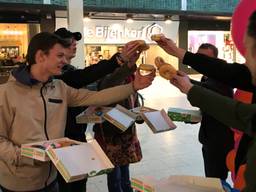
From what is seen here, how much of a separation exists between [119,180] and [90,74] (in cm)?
112

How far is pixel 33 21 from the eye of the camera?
1090 cm

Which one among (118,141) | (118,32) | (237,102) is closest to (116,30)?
(118,32)

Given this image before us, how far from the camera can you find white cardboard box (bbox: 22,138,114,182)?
4.83 ft

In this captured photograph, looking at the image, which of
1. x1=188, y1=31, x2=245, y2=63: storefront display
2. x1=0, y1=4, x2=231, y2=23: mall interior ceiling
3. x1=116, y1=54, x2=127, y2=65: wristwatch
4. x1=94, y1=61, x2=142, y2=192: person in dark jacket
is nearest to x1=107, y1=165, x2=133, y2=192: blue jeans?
x1=94, y1=61, x2=142, y2=192: person in dark jacket

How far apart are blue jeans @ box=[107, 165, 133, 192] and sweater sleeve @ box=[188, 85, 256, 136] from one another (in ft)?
5.45

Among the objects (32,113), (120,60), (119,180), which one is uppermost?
(120,60)

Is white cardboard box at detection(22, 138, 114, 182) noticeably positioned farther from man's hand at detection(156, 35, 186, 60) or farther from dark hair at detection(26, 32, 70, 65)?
man's hand at detection(156, 35, 186, 60)

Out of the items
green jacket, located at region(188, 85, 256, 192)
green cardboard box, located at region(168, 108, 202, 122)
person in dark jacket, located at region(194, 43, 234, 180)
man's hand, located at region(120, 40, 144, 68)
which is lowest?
Answer: person in dark jacket, located at region(194, 43, 234, 180)

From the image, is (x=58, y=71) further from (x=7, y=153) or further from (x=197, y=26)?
(x=197, y=26)

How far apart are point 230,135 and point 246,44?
1651 mm

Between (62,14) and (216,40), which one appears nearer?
(62,14)

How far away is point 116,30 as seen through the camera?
12.1 m

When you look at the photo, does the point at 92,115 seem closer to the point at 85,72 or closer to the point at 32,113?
the point at 85,72

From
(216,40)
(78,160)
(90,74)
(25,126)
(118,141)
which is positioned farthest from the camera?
(216,40)
